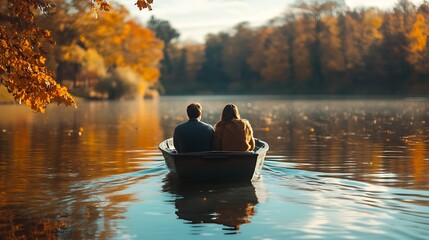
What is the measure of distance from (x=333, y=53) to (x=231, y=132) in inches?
3235

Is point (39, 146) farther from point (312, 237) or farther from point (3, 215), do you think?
point (312, 237)

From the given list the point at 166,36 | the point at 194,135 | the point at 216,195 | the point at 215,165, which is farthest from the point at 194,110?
the point at 166,36

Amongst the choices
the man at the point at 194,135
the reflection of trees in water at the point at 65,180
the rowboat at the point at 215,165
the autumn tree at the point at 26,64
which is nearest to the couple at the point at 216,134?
the man at the point at 194,135

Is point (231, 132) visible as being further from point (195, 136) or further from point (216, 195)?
point (216, 195)

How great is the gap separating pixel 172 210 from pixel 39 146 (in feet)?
41.8

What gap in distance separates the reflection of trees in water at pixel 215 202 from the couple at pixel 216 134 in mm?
843

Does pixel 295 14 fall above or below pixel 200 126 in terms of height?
above

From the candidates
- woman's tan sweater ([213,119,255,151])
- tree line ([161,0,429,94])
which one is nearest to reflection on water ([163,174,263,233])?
woman's tan sweater ([213,119,255,151])

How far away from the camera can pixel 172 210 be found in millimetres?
10883

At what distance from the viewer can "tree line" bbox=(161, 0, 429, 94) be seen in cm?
8262

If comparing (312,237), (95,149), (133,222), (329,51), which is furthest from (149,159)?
(329,51)

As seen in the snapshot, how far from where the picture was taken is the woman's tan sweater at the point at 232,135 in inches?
554

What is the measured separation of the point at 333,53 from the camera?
9419cm

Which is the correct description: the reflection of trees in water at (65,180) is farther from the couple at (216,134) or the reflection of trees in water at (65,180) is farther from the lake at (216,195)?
the couple at (216,134)
